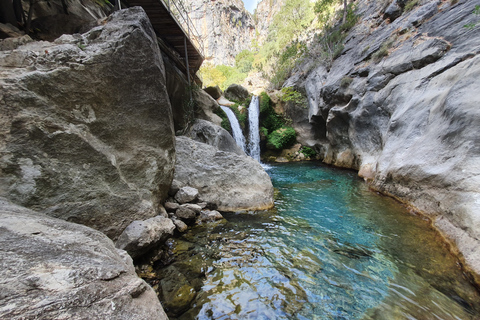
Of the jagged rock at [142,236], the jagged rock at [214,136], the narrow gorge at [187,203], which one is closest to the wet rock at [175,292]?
the narrow gorge at [187,203]

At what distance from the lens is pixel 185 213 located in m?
5.03

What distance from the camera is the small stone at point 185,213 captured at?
5.00 m

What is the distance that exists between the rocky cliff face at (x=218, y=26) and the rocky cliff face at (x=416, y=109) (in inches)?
1711

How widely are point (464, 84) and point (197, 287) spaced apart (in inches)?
297

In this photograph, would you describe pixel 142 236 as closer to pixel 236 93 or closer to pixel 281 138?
pixel 281 138

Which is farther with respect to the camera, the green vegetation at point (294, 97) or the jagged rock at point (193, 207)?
the green vegetation at point (294, 97)

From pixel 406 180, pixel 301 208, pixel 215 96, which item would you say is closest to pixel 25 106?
pixel 301 208

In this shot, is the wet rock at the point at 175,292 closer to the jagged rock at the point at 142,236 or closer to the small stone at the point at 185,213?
the jagged rock at the point at 142,236

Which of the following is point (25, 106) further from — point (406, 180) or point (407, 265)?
point (406, 180)

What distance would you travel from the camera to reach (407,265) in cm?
348

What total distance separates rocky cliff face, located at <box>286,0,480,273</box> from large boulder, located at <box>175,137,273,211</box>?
3982mm

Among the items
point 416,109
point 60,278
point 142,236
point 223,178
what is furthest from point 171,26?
point 60,278

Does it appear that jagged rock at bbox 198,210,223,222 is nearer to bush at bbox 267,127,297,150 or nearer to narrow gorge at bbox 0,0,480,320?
narrow gorge at bbox 0,0,480,320

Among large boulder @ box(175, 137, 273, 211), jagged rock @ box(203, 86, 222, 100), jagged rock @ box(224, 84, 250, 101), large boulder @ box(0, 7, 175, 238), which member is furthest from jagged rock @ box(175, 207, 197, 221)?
jagged rock @ box(224, 84, 250, 101)
